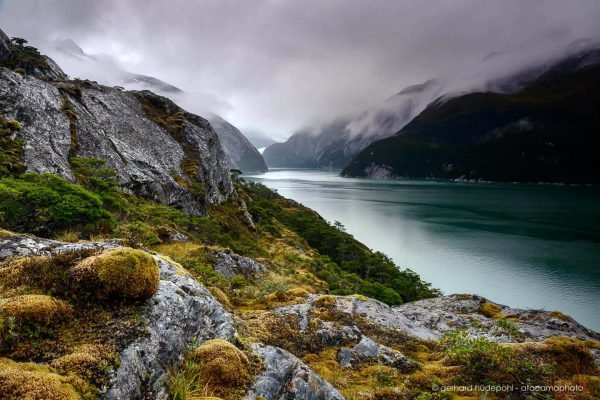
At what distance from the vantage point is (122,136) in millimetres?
42094

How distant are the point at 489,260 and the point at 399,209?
2360 inches

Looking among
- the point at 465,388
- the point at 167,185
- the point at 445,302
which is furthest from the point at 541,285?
the point at 167,185

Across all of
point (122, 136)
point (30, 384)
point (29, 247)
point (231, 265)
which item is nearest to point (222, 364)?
point (30, 384)

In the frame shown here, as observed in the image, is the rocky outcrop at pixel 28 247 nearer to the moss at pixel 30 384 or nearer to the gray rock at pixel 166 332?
the gray rock at pixel 166 332

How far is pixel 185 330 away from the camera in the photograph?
23.0ft

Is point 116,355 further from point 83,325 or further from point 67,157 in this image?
point 67,157

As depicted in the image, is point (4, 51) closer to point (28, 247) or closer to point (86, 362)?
point (28, 247)

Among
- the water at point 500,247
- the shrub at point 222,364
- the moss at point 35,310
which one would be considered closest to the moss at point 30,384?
the moss at point 35,310

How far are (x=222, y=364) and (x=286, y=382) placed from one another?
1.56 meters

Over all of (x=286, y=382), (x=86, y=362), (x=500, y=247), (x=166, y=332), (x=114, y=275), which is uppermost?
(x=114, y=275)

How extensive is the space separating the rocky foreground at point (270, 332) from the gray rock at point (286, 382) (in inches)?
0.8

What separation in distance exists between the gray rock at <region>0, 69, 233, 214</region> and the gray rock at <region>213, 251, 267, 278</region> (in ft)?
50.9

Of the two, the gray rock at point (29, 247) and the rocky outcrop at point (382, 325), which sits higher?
the gray rock at point (29, 247)

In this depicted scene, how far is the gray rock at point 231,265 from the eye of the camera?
1819 centimetres
